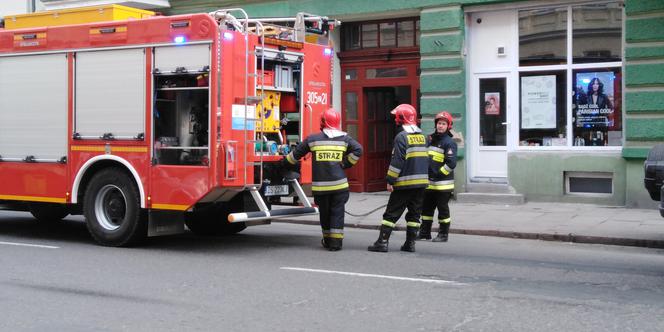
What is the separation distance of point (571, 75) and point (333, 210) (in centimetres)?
708

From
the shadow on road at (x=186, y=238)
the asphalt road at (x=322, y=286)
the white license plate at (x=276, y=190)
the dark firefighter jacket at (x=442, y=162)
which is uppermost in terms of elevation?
the dark firefighter jacket at (x=442, y=162)

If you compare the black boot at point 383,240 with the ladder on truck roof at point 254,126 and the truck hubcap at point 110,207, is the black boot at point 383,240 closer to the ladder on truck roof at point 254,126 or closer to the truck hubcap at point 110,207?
the ladder on truck roof at point 254,126

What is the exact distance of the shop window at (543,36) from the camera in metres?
15.3

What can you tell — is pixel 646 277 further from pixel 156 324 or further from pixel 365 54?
pixel 365 54

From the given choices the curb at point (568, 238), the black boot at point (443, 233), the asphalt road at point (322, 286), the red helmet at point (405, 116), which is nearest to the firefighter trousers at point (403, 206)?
the asphalt road at point (322, 286)

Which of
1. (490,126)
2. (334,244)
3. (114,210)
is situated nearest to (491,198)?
(490,126)

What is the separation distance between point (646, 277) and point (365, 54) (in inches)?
406

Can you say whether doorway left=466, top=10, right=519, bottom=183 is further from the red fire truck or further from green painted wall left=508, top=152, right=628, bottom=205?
the red fire truck

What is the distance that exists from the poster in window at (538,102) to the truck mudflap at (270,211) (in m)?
6.52

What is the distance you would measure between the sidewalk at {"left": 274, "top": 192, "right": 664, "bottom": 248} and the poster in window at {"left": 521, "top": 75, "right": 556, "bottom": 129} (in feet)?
5.01

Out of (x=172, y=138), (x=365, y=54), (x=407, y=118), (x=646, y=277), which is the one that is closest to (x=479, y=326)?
(x=646, y=277)

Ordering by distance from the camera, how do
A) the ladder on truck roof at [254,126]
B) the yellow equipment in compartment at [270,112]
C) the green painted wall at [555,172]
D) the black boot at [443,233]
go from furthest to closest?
1. the green painted wall at [555,172]
2. the black boot at [443,233]
3. the yellow equipment in compartment at [270,112]
4. the ladder on truck roof at [254,126]

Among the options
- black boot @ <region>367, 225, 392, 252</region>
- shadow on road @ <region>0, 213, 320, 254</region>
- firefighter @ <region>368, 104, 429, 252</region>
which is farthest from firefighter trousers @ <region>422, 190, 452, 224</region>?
shadow on road @ <region>0, 213, 320, 254</region>

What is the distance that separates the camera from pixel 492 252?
10.3m
